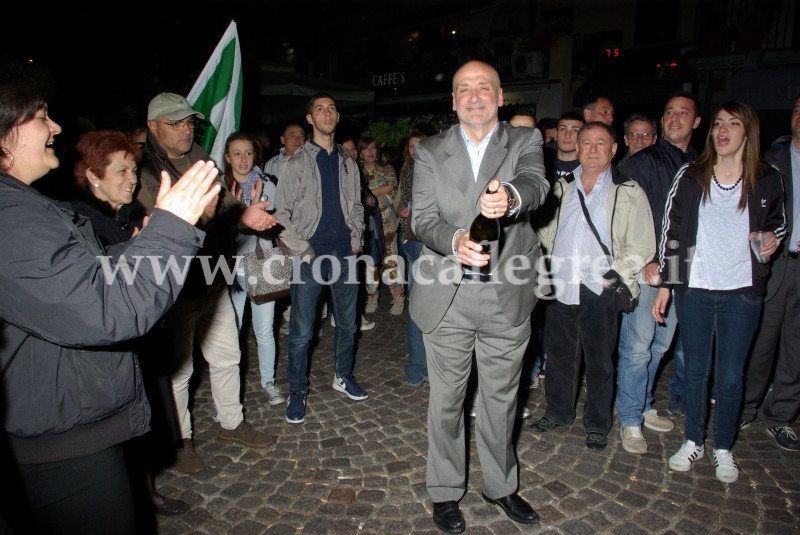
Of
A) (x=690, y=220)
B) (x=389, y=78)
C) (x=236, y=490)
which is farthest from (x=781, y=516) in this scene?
(x=389, y=78)

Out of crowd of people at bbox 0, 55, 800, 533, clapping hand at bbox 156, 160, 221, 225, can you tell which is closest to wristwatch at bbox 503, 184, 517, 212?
crowd of people at bbox 0, 55, 800, 533

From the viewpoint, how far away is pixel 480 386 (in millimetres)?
3086

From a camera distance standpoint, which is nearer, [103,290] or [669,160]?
[103,290]

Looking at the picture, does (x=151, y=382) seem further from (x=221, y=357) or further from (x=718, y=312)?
(x=718, y=312)

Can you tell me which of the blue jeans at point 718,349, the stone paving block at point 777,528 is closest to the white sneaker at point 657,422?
the blue jeans at point 718,349

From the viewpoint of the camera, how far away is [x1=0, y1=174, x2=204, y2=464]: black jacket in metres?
1.63

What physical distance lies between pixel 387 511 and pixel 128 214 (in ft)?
8.10

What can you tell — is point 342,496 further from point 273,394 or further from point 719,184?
point 719,184

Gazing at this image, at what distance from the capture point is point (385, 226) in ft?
23.4

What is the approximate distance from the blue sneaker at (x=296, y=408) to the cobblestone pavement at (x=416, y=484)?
70mm

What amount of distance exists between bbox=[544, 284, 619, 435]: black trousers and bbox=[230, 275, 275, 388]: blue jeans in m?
2.37

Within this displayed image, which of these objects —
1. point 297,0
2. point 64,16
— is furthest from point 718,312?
point 297,0

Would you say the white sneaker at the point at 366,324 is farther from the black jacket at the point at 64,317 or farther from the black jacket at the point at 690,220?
the black jacket at the point at 64,317

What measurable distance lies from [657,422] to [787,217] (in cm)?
188
